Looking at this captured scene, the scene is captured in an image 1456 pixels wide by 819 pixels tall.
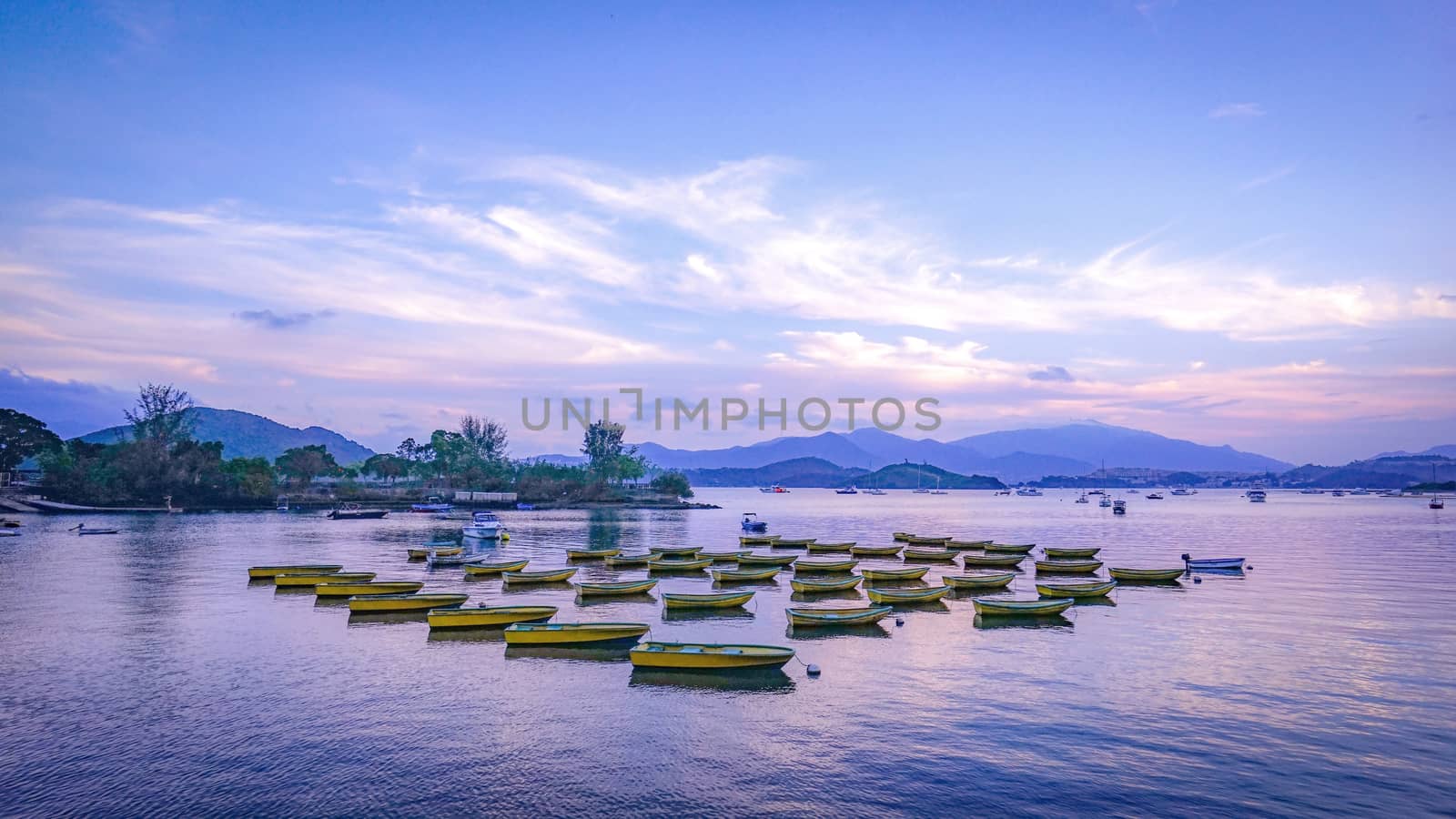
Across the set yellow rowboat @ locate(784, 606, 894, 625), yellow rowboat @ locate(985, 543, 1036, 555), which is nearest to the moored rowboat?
yellow rowboat @ locate(784, 606, 894, 625)

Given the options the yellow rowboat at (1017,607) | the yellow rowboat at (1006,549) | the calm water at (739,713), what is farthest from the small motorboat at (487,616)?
the yellow rowboat at (1006,549)

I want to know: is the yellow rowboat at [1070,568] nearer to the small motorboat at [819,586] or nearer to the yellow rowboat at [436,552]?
the small motorboat at [819,586]

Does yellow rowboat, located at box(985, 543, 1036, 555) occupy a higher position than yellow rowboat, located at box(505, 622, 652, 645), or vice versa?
yellow rowboat, located at box(505, 622, 652, 645)

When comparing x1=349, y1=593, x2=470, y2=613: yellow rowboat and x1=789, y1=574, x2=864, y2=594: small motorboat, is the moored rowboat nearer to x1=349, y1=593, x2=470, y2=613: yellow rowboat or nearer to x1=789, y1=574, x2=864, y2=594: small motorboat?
x1=349, y1=593, x2=470, y2=613: yellow rowboat

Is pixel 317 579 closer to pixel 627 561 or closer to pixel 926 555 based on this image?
pixel 627 561

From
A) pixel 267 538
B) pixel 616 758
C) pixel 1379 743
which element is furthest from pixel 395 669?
pixel 267 538

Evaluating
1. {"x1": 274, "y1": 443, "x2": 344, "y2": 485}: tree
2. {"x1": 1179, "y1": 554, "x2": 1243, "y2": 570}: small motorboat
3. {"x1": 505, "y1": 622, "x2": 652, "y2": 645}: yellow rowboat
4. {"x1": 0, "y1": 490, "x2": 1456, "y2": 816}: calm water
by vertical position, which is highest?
{"x1": 274, "y1": 443, "x2": 344, "y2": 485}: tree

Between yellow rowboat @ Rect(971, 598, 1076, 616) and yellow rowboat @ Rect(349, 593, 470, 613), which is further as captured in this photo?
yellow rowboat @ Rect(971, 598, 1076, 616)

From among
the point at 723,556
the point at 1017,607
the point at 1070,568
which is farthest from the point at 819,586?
the point at 1070,568
